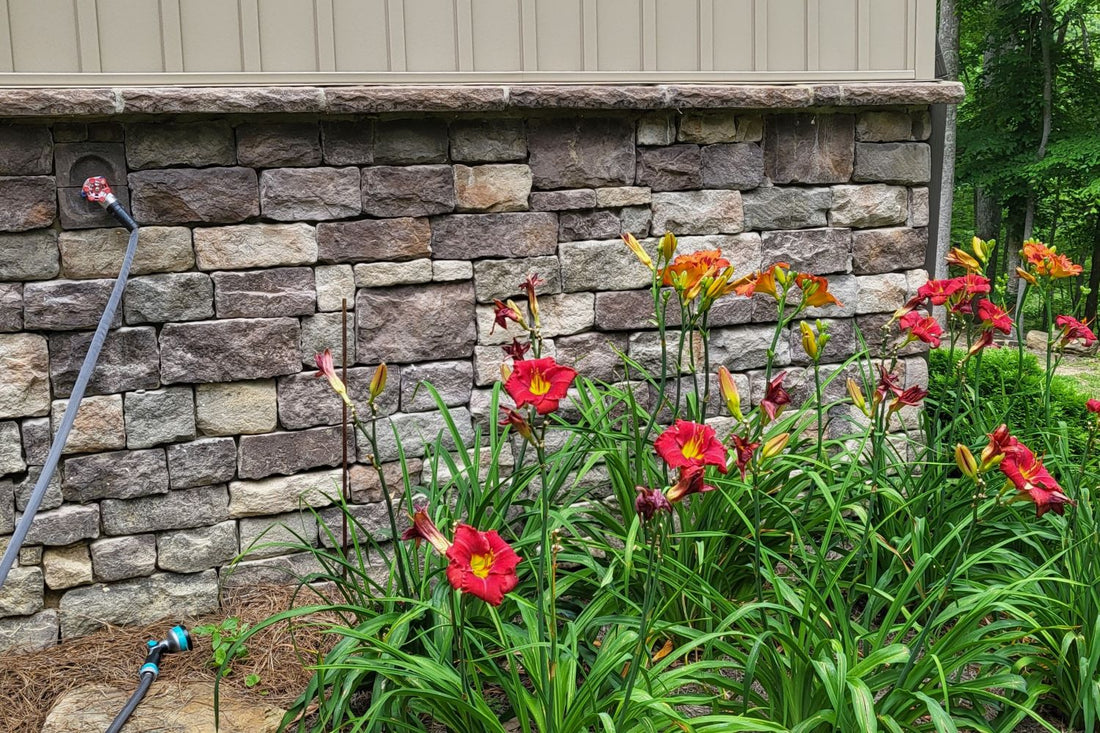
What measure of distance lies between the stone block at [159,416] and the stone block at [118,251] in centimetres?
31

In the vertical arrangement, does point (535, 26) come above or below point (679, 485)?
above

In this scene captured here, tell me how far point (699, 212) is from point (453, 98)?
85 cm

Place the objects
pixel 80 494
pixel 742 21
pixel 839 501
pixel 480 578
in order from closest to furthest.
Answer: pixel 480 578 → pixel 839 501 → pixel 80 494 → pixel 742 21

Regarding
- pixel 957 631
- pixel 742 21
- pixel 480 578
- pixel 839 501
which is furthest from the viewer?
pixel 742 21

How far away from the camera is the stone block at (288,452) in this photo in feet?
8.76

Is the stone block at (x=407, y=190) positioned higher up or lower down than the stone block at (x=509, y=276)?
higher up

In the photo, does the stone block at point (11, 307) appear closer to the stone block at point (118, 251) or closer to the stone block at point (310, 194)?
the stone block at point (118, 251)

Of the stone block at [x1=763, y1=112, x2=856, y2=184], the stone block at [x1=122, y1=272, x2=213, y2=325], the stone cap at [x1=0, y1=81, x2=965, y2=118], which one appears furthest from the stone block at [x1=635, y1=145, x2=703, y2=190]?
the stone block at [x1=122, y1=272, x2=213, y2=325]

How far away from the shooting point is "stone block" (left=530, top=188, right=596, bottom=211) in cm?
287

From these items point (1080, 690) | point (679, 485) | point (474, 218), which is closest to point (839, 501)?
point (1080, 690)

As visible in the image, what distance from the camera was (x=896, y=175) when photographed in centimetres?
330

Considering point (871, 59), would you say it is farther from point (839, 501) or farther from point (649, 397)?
point (839, 501)

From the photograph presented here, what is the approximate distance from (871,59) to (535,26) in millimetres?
1158

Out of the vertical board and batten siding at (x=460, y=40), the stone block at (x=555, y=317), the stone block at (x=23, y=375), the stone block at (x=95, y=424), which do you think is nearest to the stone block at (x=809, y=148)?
the vertical board and batten siding at (x=460, y=40)
